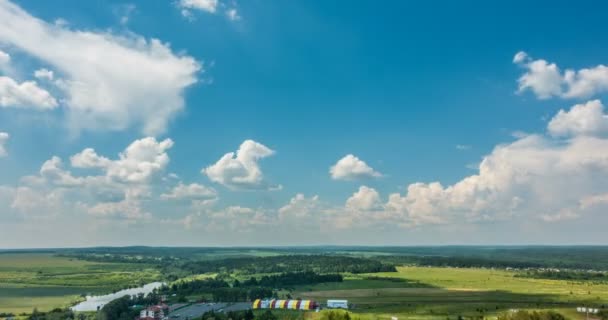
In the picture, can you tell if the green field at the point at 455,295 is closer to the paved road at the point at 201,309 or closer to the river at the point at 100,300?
the paved road at the point at 201,309

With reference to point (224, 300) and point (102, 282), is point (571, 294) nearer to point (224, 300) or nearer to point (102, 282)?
point (224, 300)

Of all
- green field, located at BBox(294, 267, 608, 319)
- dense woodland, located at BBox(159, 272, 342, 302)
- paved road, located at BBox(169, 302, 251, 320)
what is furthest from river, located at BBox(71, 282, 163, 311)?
green field, located at BBox(294, 267, 608, 319)

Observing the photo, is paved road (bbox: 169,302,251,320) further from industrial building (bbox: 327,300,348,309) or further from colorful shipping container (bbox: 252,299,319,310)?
industrial building (bbox: 327,300,348,309)

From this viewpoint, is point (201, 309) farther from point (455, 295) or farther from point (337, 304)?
point (455, 295)

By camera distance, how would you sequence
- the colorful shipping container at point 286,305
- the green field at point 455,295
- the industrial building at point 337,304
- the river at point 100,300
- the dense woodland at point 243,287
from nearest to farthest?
the green field at point 455,295 < the colorful shipping container at point 286,305 < the industrial building at point 337,304 < the river at point 100,300 < the dense woodland at point 243,287

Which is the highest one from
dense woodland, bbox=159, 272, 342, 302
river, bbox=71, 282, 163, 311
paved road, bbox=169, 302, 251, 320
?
dense woodland, bbox=159, 272, 342, 302

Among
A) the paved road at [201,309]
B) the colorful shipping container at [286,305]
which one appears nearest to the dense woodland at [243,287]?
the paved road at [201,309]
